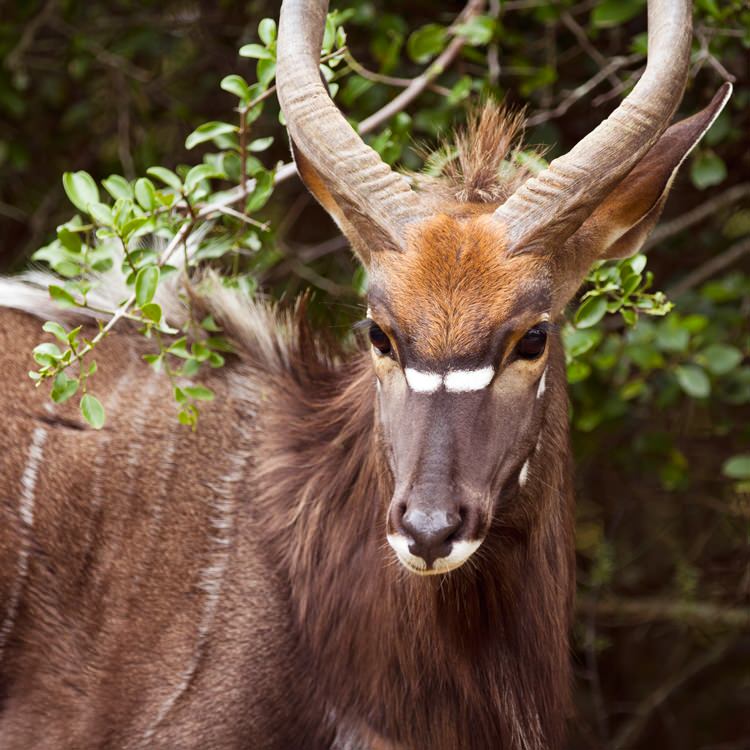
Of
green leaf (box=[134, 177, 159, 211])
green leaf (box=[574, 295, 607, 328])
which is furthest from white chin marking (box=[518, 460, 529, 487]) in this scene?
green leaf (box=[134, 177, 159, 211])

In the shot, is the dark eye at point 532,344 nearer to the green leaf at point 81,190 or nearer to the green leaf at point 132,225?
the green leaf at point 132,225

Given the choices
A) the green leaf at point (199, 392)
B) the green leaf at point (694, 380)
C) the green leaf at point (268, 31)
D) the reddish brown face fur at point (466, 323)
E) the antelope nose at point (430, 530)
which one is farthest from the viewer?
the green leaf at point (694, 380)

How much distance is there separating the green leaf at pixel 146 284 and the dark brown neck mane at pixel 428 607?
73 centimetres

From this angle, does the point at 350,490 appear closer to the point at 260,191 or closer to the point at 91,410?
the point at 91,410

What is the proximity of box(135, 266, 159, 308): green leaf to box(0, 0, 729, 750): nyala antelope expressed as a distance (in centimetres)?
56

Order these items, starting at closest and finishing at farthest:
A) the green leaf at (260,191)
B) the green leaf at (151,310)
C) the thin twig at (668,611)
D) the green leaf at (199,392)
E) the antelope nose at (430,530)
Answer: the antelope nose at (430,530)
the green leaf at (151,310)
the green leaf at (199,392)
the green leaf at (260,191)
the thin twig at (668,611)

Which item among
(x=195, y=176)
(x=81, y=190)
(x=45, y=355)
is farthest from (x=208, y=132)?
(x=45, y=355)

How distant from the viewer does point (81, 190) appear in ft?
13.3

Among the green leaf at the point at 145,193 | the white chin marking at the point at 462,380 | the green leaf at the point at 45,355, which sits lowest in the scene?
the white chin marking at the point at 462,380

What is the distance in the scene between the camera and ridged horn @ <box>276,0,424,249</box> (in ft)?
11.8

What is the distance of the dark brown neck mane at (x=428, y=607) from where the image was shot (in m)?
3.79

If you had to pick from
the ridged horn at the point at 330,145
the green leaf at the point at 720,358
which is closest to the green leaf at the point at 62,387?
the ridged horn at the point at 330,145

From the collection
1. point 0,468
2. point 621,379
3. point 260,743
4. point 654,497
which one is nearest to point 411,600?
point 260,743

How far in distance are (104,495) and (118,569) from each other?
0.26 meters
